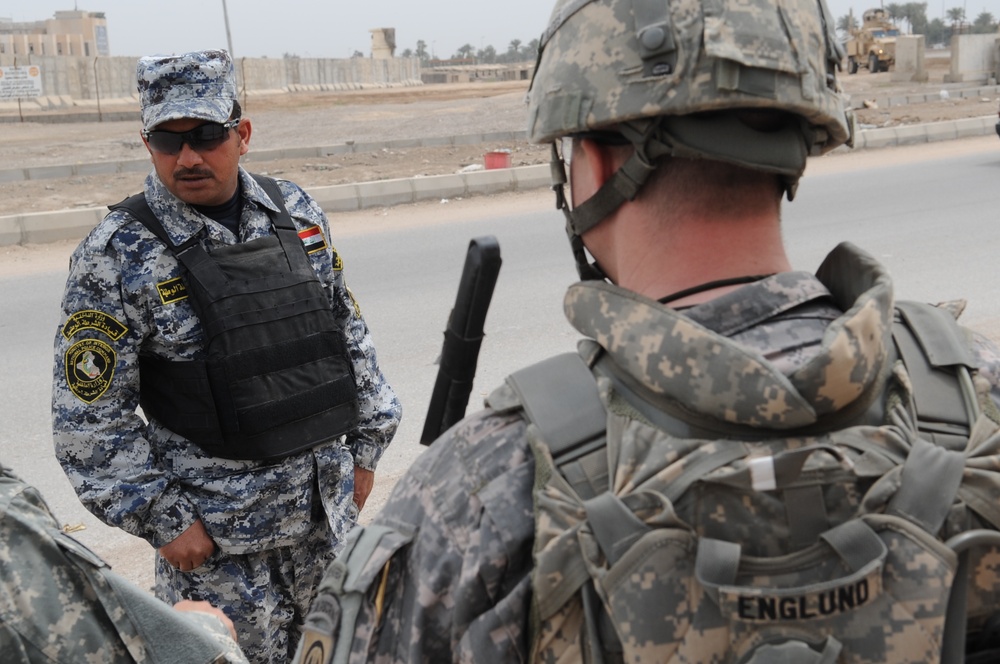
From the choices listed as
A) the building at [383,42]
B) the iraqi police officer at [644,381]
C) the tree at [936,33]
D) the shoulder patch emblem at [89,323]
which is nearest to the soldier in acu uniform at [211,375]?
the shoulder patch emblem at [89,323]

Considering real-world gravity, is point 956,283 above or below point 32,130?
below

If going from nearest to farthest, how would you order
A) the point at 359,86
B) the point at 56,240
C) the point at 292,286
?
the point at 292,286, the point at 56,240, the point at 359,86

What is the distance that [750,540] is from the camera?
3.91ft

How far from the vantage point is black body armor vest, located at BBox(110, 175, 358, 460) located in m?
2.83

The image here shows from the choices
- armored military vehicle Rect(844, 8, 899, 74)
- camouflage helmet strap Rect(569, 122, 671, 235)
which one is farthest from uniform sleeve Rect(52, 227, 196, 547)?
armored military vehicle Rect(844, 8, 899, 74)

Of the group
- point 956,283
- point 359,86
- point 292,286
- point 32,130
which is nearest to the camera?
point 292,286

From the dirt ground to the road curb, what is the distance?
121 cm

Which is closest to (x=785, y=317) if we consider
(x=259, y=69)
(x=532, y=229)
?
(x=532, y=229)

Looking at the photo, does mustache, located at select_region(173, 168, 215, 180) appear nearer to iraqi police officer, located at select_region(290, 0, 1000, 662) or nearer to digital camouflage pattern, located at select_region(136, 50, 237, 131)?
digital camouflage pattern, located at select_region(136, 50, 237, 131)

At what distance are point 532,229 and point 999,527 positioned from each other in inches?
383

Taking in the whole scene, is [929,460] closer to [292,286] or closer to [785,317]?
[785,317]

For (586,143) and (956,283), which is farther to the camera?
(956,283)

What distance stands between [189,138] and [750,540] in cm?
222

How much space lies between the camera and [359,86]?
48531 millimetres
